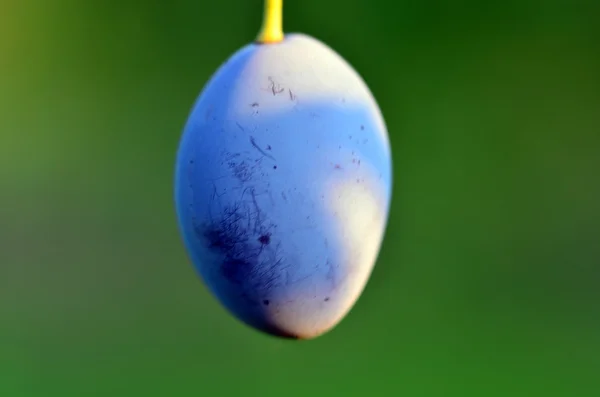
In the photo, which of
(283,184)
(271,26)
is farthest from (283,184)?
(271,26)

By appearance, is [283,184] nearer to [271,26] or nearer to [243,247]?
[243,247]

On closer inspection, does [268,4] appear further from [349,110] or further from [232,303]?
[232,303]

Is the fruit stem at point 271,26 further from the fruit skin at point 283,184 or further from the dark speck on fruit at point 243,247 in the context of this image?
the dark speck on fruit at point 243,247

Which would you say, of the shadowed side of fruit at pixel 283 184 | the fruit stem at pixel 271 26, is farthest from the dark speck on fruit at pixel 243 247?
the fruit stem at pixel 271 26

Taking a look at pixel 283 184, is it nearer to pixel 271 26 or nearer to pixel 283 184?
pixel 283 184

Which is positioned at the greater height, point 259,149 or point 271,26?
point 271,26

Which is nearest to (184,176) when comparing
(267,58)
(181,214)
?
(181,214)
